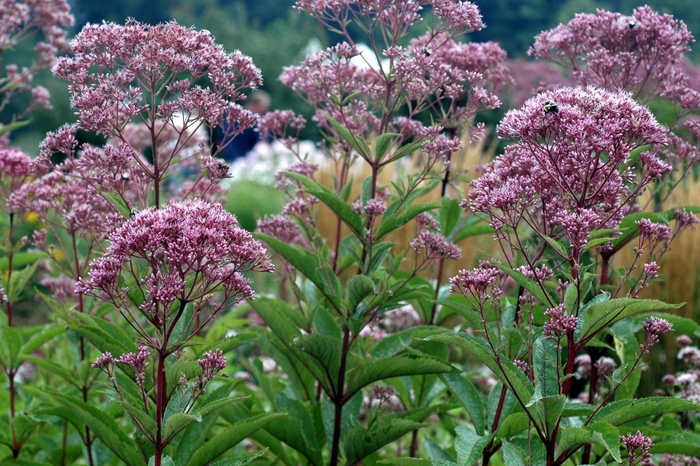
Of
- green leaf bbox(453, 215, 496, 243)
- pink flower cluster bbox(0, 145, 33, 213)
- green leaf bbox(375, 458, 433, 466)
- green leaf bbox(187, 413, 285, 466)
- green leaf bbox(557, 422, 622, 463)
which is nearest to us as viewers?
green leaf bbox(557, 422, 622, 463)

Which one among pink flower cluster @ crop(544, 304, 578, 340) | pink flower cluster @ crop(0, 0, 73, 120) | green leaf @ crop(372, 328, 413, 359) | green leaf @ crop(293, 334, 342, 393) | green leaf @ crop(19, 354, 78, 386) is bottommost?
pink flower cluster @ crop(544, 304, 578, 340)

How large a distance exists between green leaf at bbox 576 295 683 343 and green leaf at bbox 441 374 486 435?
27.6 inches

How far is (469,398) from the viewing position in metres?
2.90

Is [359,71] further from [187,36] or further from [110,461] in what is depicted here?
[110,461]

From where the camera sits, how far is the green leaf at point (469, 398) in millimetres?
2842

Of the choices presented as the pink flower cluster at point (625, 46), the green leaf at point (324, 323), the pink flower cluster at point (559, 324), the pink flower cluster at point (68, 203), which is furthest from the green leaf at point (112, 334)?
the pink flower cluster at point (625, 46)

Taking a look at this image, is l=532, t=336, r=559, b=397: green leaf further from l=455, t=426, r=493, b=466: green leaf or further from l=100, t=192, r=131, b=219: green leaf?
l=100, t=192, r=131, b=219: green leaf

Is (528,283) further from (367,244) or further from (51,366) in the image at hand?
(51,366)

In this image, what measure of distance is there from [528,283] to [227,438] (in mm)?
1150

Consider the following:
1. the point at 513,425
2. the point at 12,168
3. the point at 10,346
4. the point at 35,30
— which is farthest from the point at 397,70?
the point at 35,30

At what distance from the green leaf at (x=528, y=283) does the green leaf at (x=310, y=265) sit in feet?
2.65

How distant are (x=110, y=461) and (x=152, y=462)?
3.96ft

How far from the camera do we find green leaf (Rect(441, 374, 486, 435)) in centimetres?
284

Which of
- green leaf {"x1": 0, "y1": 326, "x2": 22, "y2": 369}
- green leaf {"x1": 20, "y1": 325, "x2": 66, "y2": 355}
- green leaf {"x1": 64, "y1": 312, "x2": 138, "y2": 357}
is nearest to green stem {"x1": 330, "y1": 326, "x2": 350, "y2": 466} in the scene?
green leaf {"x1": 64, "y1": 312, "x2": 138, "y2": 357}
